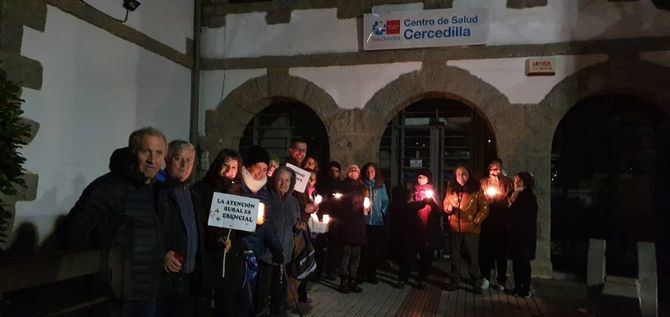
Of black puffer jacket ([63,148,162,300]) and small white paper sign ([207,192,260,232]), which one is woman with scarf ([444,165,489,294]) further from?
black puffer jacket ([63,148,162,300])

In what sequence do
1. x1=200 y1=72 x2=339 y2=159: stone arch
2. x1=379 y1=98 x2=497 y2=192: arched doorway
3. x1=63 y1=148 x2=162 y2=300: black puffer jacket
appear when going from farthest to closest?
x1=379 y1=98 x2=497 y2=192: arched doorway < x1=200 y1=72 x2=339 y2=159: stone arch < x1=63 y1=148 x2=162 y2=300: black puffer jacket

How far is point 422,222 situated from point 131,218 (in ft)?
14.3

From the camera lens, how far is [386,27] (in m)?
8.03

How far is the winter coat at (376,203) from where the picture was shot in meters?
6.72

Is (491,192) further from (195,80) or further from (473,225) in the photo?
(195,80)

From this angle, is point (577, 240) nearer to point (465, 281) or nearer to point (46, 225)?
point (465, 281)

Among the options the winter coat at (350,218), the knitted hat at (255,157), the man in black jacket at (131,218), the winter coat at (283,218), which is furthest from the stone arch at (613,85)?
the man in black jacket at (131,218)

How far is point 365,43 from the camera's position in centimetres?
814

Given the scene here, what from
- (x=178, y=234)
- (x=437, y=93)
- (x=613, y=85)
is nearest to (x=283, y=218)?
(x=178, y=234)

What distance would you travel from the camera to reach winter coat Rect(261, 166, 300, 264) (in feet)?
14.1

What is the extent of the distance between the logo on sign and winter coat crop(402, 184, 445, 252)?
2.79 metres

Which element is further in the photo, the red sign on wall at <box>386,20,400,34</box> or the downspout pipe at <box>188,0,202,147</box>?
the downspout pipe at <box>188,0,202,147</box>

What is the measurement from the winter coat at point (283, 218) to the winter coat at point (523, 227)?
3.03 metres

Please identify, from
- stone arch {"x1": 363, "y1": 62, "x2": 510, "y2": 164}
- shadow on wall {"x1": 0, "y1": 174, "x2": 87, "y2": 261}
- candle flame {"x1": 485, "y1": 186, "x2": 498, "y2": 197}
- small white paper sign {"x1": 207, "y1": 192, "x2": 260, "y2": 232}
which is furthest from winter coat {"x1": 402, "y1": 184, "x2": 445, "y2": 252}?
shadow on wall {"x1": 0, "y1": 174, "x2": 87, "y2": 261}
